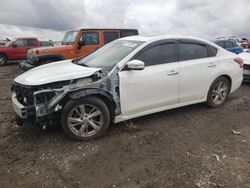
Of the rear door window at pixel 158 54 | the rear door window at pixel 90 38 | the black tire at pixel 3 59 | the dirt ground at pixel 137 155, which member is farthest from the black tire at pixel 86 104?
the black tire at pixel 3 59

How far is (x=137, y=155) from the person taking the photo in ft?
11.8

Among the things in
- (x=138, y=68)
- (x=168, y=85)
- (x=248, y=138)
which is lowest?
(x=248, y=138)

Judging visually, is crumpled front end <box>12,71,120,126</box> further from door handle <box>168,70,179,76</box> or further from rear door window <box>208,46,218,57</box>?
rear door window <box>208,46,218,57</box>

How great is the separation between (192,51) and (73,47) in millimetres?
5440

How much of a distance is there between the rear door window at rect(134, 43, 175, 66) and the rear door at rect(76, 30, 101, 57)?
5.33m

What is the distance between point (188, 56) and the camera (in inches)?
197

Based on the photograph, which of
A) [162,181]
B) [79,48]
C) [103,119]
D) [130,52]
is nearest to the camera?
[162,181]

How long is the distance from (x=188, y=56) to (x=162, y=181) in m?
2.80

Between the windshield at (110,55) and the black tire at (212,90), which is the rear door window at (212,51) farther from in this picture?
the windshield at (110,55)

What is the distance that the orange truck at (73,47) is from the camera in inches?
357

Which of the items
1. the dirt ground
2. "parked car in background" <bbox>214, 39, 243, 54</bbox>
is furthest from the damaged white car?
"parked car in background" <bbox>214, 39, 243, 54</bbox>

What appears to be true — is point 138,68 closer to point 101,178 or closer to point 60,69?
point 60,69

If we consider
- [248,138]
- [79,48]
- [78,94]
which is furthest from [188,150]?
[79,48]

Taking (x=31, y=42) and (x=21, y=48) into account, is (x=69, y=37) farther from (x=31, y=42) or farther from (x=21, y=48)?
(x=31, y=42)
